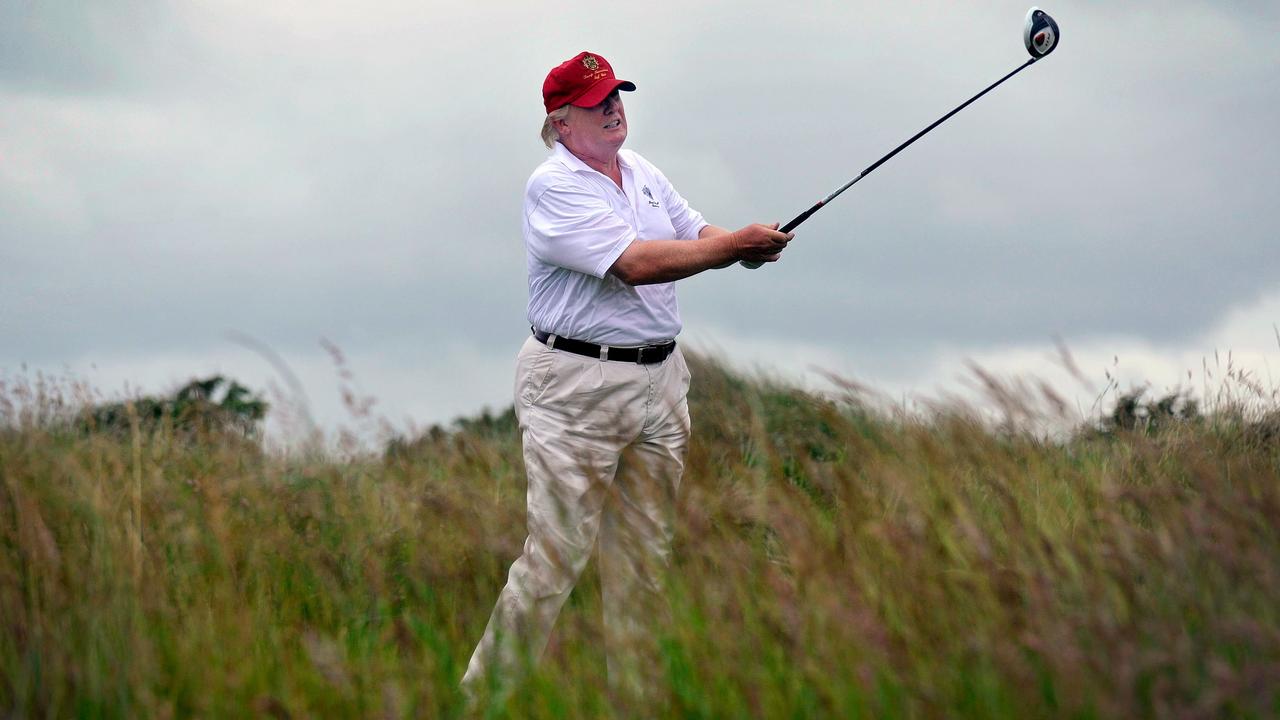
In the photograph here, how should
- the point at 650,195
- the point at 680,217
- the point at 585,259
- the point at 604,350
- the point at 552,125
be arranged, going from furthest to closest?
1. the point at 680,217
2. the point at 650,195
3. the point at 552,125
4. the point at 604,350
5. the point at 585,259

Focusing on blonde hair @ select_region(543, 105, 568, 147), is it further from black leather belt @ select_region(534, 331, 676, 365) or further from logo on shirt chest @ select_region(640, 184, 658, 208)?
black leather belt @ select_region(534, 331, 676, 365)

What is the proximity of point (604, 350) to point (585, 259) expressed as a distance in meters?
0.36

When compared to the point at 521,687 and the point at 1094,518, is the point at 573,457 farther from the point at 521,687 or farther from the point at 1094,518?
the point at 1094,518

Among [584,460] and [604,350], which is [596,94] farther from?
[584,460]

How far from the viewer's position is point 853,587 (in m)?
3.87

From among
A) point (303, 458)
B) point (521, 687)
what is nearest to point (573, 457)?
point (521, 687)

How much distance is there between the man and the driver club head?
1.37m

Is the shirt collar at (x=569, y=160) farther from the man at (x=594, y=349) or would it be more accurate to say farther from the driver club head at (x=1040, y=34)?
the driver club head at (x=1040, y=34)

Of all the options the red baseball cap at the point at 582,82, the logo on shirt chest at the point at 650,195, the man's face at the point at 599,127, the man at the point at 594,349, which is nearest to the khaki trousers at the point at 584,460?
the man at the point at 594,349

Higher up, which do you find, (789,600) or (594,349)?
(594,349)

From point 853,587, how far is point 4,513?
355 centimetres

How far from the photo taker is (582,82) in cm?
518

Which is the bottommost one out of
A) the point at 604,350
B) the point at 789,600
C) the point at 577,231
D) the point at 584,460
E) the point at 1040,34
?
the point at 789,600

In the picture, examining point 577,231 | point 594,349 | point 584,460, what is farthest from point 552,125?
point 584,460
